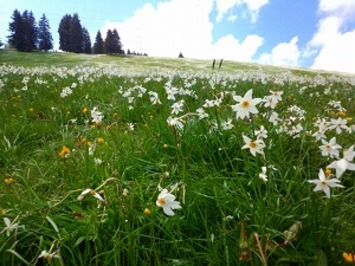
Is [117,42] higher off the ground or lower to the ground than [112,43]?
higher

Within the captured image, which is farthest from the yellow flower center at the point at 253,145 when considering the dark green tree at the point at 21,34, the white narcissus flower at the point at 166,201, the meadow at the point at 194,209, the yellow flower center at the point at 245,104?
the dark green tree at the point at 21,34

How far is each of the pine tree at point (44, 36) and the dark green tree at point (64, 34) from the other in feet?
14.4

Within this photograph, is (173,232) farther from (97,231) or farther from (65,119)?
(65,119)

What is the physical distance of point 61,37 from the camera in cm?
11425

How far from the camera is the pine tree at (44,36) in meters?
106

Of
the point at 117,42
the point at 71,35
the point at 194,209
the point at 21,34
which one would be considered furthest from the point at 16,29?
the point at 194,209

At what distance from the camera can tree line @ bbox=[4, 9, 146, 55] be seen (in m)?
96.4

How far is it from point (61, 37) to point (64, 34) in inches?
67.6

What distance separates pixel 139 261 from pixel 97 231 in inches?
14.6

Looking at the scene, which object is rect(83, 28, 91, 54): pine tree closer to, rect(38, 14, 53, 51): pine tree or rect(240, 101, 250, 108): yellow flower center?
rect(38, 14, 53, 51): pine tree

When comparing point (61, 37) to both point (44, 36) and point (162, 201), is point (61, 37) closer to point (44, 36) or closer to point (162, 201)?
point (44, 36)

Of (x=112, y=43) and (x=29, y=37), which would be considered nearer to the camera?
(x=29, y=37)

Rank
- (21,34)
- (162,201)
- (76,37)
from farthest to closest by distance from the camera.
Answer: (76,37), (21,34), (162,201)

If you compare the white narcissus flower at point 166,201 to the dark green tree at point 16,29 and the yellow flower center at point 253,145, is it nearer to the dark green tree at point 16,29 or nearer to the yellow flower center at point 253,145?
the yellow flower center at point 253,145
